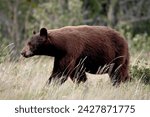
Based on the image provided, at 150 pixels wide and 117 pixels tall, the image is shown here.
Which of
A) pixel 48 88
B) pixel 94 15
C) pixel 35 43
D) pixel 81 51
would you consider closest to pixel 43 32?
pixel 35 43

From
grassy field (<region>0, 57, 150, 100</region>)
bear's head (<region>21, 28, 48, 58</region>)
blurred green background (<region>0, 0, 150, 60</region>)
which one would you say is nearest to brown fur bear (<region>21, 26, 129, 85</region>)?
bear's head (<region>21, 28, 48, 58</region>)

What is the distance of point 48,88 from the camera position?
39.4 feet

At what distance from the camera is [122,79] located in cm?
1377

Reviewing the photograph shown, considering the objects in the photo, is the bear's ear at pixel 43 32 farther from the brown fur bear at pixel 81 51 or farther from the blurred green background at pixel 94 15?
the blurred green background at pixel 94 15

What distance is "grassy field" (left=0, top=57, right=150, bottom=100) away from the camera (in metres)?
11.7

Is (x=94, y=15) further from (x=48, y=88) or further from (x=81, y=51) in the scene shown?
(x=48, y=88)

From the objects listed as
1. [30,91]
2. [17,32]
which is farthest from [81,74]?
[17,32]

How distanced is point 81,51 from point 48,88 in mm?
1567

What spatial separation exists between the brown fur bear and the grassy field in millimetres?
241

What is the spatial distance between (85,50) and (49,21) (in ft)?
47.4

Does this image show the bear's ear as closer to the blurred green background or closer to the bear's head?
the bear's head

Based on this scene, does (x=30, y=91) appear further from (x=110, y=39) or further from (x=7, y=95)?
(x=110, y=39)

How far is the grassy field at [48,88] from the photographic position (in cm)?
1166

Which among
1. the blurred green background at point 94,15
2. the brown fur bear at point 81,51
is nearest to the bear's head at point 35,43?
the brown fur bear at point 81,51
